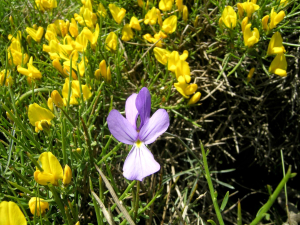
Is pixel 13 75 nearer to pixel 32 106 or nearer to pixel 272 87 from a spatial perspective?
pixel 32 106

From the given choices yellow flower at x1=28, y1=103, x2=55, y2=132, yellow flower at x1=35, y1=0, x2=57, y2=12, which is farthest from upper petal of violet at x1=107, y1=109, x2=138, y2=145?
yellow flower at x1=35, y1=0, x2=57, y2=12

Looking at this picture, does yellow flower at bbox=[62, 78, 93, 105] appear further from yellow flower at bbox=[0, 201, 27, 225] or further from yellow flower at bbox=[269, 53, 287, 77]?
yellow flower at bbox=[269, 53, 287, 77]

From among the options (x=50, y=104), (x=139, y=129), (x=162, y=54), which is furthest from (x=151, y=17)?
(x=139, y=129)

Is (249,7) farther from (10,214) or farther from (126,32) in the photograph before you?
(10,214)

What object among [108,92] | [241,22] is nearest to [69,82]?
[108,92]

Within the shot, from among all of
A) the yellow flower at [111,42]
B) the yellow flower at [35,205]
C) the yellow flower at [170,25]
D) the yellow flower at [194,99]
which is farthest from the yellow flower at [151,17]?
the yellow flower at [35,205]

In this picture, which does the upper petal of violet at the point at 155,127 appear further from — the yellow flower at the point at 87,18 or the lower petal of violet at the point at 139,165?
the yellow flower at the point at 87,18
